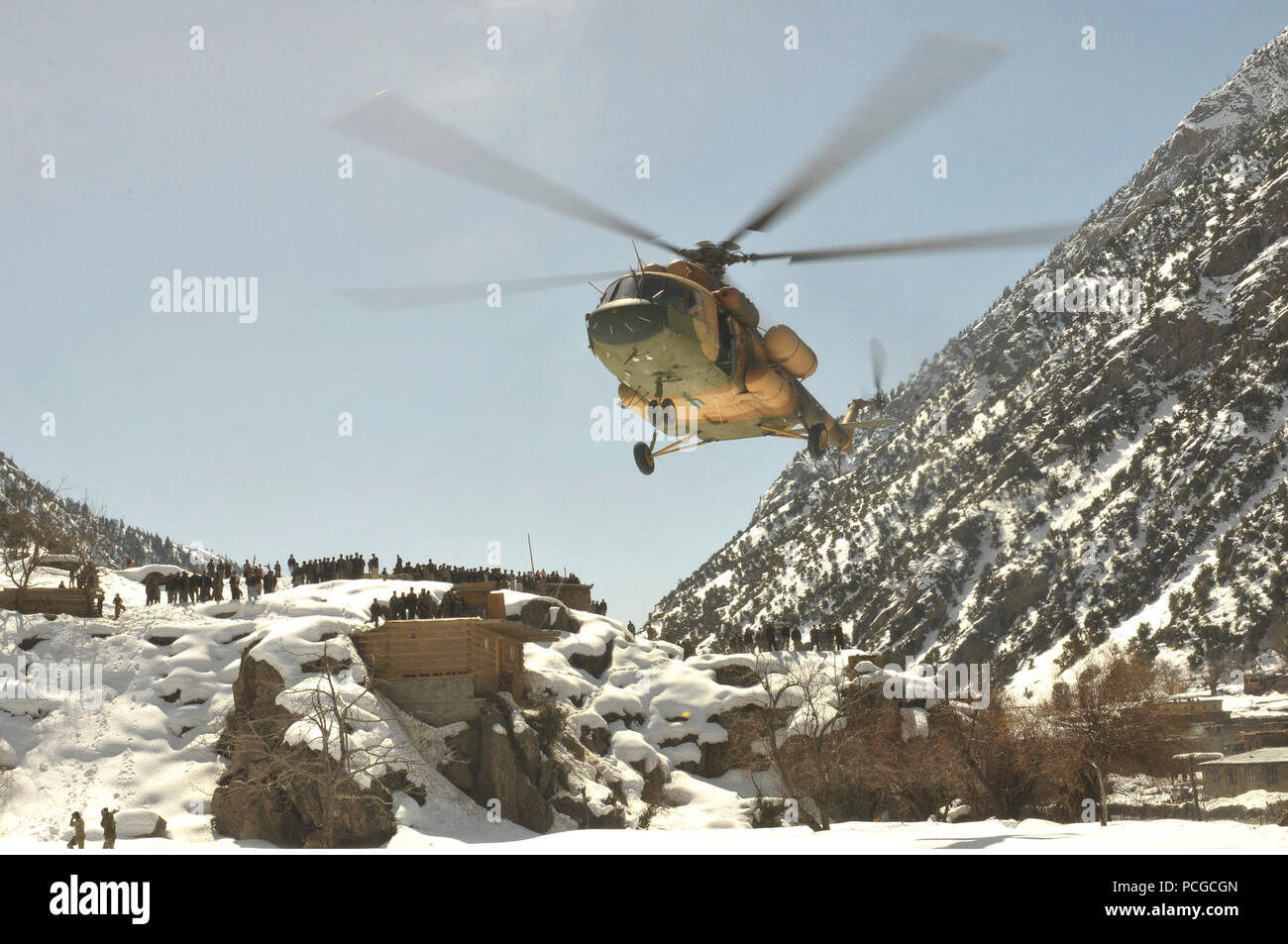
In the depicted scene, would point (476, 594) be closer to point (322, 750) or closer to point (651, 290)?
point (322, 750)

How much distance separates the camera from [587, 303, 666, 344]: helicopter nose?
1666 centimetres

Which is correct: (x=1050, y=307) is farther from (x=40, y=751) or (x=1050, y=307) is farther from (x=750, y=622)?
(x=40, y=751)

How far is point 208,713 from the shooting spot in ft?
133

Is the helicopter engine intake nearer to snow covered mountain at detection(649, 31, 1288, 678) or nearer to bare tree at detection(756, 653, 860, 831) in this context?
bare tree at detection(756, 653, 860, 831)

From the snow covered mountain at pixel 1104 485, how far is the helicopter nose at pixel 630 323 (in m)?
82.9

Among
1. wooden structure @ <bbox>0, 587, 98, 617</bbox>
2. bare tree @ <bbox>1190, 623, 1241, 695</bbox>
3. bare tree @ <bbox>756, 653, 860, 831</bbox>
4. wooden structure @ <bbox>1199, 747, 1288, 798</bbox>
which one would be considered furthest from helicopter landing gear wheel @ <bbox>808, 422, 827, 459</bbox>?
bare tree @ <bbox>1190, 623, 1241, 695</bbox>

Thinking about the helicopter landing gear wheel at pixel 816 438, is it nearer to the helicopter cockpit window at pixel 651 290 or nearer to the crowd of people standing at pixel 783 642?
the helicopter cockpit window at pixel 651 290

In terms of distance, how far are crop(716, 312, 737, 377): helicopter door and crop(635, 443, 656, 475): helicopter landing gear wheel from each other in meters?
2.68

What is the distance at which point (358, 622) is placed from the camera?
43469mm

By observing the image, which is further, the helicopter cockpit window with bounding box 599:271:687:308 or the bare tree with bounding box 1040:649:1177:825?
the bare tree with bounding box 1040:649:1177:825

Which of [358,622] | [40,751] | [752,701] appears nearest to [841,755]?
[752,701]

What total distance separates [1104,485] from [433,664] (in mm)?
98353

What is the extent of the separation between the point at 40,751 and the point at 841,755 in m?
27.2


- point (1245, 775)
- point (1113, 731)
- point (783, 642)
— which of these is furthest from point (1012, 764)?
point (1245, 775)
